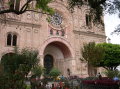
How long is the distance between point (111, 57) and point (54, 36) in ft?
32.8

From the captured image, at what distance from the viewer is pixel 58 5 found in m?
29.9

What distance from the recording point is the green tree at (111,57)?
93.1 feet

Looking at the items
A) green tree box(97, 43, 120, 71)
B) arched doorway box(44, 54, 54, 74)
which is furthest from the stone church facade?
green tree box(97, 43, 120, 71)

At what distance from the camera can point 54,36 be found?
1085 inches

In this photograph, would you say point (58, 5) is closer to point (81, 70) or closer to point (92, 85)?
point (81, 70)

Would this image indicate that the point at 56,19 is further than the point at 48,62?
Yes

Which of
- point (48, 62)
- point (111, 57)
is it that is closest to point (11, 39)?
point (48, 62)

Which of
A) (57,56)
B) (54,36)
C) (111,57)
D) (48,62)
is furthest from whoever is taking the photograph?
(57,56)

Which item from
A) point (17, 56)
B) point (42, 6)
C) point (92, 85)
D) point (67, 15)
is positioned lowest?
point (92, 85)

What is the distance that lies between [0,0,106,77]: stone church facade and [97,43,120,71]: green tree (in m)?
3.25

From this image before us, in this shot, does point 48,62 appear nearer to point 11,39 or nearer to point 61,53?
point 61,53

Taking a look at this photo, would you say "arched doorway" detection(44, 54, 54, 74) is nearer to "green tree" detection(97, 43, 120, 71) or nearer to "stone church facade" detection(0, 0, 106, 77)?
"stone church facade" detection(0, 0, 106, 77)

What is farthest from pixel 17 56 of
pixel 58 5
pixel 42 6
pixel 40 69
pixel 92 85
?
pixel 58 5

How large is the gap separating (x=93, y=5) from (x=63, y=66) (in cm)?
2248
